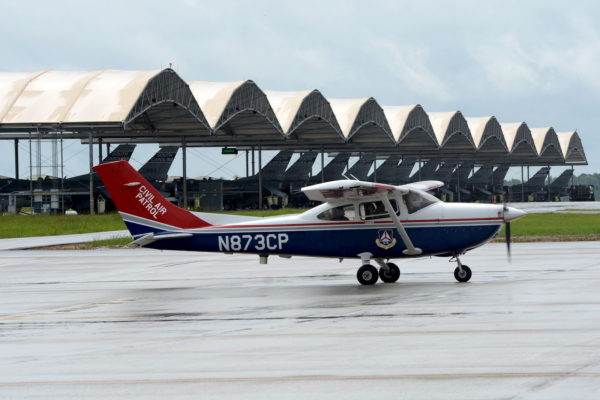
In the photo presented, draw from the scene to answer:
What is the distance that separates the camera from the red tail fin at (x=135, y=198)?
61.7 ft

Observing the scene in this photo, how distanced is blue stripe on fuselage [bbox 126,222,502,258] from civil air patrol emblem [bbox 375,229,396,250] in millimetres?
51

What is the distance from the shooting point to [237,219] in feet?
62.0

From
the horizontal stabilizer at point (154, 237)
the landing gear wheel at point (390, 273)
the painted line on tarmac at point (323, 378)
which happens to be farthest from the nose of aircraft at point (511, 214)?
the painted line on tarmac at point (323, 378)

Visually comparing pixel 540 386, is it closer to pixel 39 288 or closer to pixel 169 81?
pixel 39 288

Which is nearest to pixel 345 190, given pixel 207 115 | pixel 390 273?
pixel 390 273

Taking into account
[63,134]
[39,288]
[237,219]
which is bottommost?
[39,288]

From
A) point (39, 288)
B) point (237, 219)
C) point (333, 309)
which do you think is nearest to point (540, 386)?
point (333, 309)

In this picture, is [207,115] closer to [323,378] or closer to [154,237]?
[154,237]

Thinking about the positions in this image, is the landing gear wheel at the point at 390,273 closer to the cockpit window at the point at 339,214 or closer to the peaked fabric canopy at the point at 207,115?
the cockpit window at the point at 339,214

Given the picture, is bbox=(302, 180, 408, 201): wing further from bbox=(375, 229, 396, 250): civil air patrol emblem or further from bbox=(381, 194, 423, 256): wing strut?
bbox=(375, 229, 396, 250): civil air patrol emblem

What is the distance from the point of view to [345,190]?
1731 cm

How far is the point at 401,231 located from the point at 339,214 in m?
1.50

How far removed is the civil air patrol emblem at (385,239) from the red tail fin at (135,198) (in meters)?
4.00

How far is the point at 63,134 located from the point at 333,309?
55.1 m
